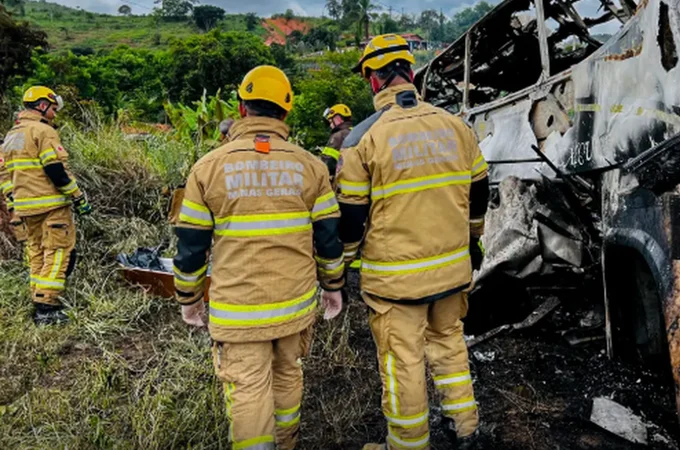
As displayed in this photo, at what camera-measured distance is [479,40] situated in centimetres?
501

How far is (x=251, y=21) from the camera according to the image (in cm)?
7906

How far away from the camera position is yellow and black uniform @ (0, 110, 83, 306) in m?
4.13

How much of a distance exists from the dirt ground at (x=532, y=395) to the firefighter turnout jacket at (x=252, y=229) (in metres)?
0.83

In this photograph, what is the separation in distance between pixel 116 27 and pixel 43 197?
266 feet

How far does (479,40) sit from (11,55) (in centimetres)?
1591

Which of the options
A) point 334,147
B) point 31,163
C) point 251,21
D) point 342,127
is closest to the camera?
point 31,163

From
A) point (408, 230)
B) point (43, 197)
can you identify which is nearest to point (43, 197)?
point (43, 197)

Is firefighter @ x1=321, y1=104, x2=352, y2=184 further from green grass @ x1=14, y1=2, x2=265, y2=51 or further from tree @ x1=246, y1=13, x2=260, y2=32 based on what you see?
tree @ x1=246, y1=13, x2=260, y2=32

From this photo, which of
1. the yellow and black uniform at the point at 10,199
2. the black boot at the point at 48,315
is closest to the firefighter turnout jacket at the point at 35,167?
the yellow and black uniform at the point at 10,199

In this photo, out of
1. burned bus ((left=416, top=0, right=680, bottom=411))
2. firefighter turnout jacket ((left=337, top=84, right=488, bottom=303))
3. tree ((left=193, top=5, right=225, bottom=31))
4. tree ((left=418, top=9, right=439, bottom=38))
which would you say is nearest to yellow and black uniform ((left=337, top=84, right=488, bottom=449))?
firefighter turnout jacket ((left=337, top=84, right=488, bottom=303))

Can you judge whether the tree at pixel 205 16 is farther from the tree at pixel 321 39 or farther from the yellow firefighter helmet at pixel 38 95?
the yellow firefighter helmet at pixel 38 95

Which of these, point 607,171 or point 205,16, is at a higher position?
point 205,16

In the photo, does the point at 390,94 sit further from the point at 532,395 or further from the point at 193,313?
the point at 532,395

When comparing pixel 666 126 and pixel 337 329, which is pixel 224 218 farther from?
pixel 337 329
